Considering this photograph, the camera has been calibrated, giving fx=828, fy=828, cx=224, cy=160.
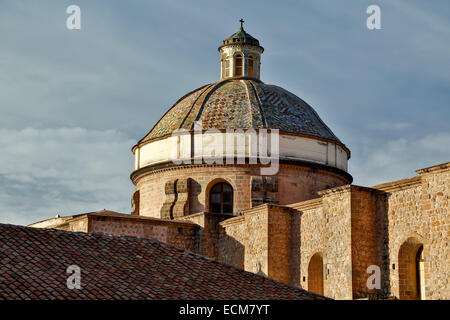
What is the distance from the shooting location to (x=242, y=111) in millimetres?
28078

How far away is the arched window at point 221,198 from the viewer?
89.6 feet

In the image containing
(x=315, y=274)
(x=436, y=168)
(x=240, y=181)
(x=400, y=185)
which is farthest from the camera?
(x=240, y=181)

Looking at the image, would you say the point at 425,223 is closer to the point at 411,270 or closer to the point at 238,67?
→ the point at 411,270

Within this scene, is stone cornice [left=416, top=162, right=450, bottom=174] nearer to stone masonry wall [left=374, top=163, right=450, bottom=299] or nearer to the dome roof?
stone masonry wall [left=374, top=163, right=450, bottom=299]

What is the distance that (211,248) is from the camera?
85.0 ft

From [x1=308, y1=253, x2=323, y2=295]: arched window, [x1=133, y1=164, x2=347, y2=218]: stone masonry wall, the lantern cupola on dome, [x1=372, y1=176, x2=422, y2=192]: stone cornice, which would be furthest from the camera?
the lantern cupola on dome

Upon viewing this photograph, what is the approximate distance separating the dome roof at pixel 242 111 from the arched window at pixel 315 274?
6.11 metres

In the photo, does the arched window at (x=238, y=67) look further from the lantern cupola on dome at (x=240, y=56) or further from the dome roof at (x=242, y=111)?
the dome roof at (x=242, y=111)

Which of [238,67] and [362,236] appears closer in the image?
[362,236]

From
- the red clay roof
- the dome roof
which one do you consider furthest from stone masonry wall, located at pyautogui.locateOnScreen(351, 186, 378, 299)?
the dome roof

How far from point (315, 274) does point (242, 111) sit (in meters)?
7.42

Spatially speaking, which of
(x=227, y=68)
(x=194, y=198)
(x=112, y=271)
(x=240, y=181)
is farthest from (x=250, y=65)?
(x=112, y=271)

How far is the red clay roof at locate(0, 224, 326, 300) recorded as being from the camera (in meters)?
13.4

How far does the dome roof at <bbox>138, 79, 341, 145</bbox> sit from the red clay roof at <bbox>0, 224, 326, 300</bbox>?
11.6m
